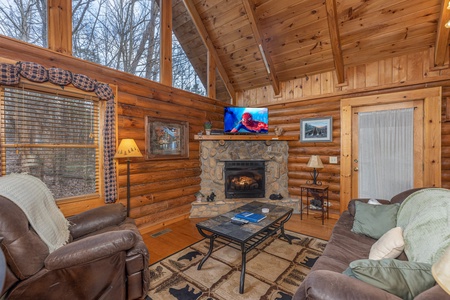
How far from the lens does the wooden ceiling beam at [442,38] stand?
259cm

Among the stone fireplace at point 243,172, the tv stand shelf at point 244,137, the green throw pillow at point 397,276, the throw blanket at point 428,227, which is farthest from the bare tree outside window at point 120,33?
the throw blanket at point 428,227

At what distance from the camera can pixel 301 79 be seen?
4258 mm

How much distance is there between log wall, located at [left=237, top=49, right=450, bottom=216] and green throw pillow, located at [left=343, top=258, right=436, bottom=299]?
299 centimetres

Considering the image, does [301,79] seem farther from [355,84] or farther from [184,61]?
[184,61]

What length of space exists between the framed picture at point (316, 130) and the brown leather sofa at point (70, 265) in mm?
3574

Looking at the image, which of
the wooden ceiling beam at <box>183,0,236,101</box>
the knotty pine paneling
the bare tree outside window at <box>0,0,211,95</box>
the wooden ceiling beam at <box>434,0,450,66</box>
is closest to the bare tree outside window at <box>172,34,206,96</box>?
the bare tree outside window at <box>0,0,211,95</box>

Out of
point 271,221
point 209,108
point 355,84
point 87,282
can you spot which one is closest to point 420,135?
point 355,84

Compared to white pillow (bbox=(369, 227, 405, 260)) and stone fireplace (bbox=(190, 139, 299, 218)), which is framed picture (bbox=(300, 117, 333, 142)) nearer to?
stone fireplace (bbox=(190, 139, 299, 218))

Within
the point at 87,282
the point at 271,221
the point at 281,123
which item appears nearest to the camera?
the point at 87,282

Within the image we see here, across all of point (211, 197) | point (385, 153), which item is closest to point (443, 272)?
point (385, 153)

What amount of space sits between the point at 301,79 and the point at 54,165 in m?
4.37

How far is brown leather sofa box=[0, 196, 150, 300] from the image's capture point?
1.27 m

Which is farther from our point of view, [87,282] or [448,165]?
[448,165]

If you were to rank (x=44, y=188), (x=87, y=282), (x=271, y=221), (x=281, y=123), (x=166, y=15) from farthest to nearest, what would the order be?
(x=281, y=123), (x=166, y=15), (x=271, y=221), (x=44, y=188), (x=87, y=282)
